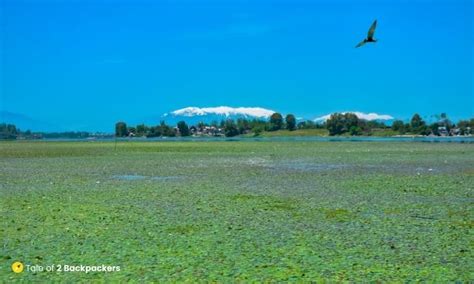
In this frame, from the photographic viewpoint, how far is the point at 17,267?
6109mm

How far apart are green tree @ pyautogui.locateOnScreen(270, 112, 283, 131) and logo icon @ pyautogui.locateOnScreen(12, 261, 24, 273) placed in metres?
141

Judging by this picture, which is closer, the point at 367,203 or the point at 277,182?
the point at 367,203

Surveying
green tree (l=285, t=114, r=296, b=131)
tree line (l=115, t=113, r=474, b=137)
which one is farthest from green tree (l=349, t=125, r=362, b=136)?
green tree (l=285, t=114, r=296, b=131)

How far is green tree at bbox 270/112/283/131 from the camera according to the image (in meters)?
147

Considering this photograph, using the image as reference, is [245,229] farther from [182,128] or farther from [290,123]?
[182,128]

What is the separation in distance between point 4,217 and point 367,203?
7097mm

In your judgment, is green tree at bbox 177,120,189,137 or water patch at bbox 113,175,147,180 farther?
green tree at bbox 177,120,189,137

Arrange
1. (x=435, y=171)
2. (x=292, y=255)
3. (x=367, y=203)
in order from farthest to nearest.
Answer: (x=435, y=171), (x=367, y=203), (x=292, y=255)

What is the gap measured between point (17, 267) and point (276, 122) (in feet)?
468

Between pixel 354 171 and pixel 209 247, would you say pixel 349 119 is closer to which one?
Answer: pixel 354 171

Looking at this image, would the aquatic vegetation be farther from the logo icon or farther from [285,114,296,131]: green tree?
[285,114,296,131]: green tree

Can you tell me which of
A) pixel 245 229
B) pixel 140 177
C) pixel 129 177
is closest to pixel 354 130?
pixel 140 177

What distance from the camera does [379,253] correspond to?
6.66 meters

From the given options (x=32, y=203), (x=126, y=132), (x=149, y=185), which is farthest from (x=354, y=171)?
(x=126, y=132)
